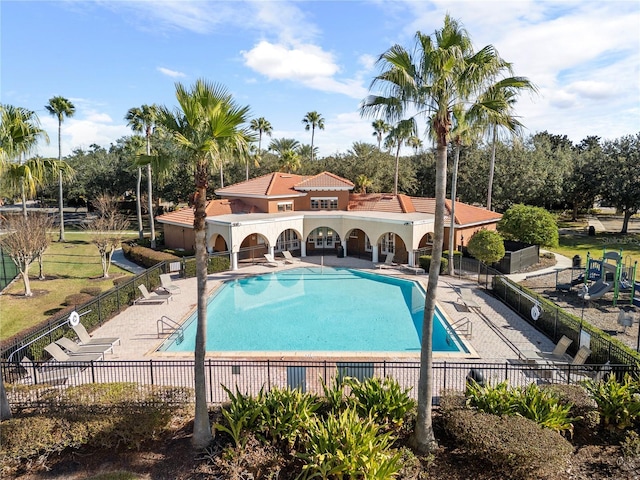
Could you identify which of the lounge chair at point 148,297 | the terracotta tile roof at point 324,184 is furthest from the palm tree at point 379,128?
the lounge chair at point 148,297

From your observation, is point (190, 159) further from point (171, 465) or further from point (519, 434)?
point (519, 434)

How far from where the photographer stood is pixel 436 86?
9211 mm

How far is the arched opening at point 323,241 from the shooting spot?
3784 centimetres

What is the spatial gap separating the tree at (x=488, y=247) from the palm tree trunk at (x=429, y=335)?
19.2 m

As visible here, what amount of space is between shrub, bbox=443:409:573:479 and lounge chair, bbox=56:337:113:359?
12544 millimetres

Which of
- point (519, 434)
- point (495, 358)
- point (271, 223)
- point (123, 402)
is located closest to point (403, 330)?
point (495, 358)

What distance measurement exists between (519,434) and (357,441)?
3.43 metres

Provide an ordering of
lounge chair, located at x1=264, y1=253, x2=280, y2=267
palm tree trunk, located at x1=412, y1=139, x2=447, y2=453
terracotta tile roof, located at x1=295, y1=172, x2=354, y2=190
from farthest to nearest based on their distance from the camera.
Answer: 1. terracotta tile roof, located at x1=295, y1=172, x2=354, y2=190
2. lounge chair, located at x1=264, y1=253, x2=280, y2=267
3. palm tree trunk, located at x1=412, y1=139, x2=447, y2=453

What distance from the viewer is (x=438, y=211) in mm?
9305

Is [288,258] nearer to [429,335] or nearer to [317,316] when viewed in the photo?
[317,316]

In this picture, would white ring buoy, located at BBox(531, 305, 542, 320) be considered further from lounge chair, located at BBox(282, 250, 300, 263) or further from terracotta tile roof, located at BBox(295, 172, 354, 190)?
terracotta tile roof, located at BBox(295, 172, 354, 190)

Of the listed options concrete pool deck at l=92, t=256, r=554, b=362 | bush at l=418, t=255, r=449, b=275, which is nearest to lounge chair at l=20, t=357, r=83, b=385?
concrete pool deck at l=92, t=256, r=554, b=362

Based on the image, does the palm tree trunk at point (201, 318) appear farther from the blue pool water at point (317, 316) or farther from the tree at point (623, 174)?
the tree at point (623, 174)

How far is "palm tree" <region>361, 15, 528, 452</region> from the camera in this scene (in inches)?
360
